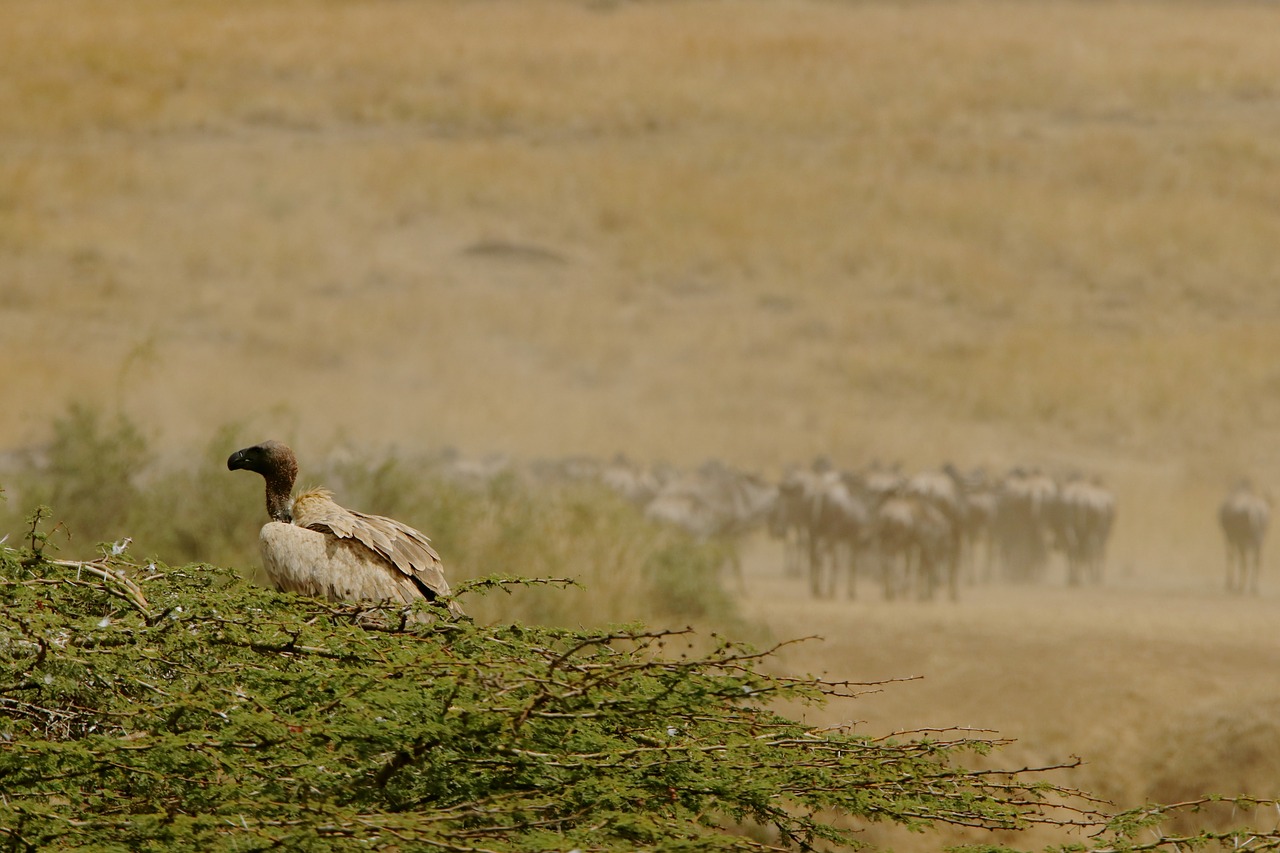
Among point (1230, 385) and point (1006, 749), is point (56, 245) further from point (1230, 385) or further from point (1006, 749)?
point (1006, 749)

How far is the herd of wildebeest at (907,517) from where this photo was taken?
83.5 ft

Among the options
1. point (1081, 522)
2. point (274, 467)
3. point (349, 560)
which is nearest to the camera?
point (349, 560)

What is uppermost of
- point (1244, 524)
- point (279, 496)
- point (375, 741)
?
point (279, 496)

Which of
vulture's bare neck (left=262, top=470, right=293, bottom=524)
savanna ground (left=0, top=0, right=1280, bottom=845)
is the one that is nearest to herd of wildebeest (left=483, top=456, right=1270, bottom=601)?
savanna ground (left=0, top=0, right=1280, bottom=845)

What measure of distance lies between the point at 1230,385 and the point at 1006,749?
113 feet

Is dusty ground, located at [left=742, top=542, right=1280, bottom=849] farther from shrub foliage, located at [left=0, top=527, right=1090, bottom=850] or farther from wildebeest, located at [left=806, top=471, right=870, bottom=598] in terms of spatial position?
shrub foliage, located at [left=0, top=527, right=1090, bottom=850]

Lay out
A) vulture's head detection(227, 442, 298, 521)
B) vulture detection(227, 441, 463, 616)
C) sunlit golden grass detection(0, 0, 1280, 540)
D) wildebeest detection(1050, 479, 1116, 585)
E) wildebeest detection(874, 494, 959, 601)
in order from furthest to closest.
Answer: sunlit golden grass detection(0, 0, 1280, 540)
wildebeest detection(1050, 479, 1116, 585)
wildebeest detection(874, 494, 959, 601)
vulture's head detection(227, 442, 298, 521)
vulture detection(227, 441, 463, 616)

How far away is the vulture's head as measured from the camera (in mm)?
7559

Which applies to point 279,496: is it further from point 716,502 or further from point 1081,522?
point 1081,522

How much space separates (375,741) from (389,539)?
8.69ft

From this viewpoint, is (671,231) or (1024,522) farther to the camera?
(671,231)

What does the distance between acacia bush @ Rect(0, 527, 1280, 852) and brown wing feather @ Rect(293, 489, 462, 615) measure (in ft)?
5.71

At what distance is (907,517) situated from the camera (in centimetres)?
2491

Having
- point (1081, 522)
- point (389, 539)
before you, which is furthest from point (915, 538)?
point (389, 539)
